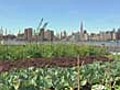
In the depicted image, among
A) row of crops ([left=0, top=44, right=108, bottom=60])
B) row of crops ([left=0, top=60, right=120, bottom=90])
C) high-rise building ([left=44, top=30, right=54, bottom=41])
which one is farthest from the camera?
high-rise building ([left=44, top=30, right=54, bottom=41])

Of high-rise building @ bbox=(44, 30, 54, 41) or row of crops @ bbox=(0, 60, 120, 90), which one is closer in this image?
row of crops @ bbox=(0, 60, 120, 90)

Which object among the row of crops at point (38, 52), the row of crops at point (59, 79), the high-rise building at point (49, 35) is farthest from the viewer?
the high-rise building at point (49, 35)

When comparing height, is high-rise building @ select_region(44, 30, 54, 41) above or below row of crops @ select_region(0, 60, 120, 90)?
above

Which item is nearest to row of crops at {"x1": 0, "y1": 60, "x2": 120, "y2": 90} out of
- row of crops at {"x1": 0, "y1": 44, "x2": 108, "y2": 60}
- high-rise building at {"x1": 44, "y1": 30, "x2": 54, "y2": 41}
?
row of crops at {"x1": 0, "y1": 44, "x2": 108, "y2": 60}

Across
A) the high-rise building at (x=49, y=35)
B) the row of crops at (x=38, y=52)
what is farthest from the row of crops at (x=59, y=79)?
the high-rise building at (x=49, y=35)

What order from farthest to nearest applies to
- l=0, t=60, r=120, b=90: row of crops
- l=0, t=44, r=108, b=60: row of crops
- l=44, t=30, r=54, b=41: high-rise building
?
1. l=44, t=30, r=54, b=41: high-rise building
2. l=0, t=44, r=108, b=60: row of crops
3. l=0, t=60, r=120, b=90: row of crops

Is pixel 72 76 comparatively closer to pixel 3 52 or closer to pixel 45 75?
pixel 45 75

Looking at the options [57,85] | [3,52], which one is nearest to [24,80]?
[57,85]

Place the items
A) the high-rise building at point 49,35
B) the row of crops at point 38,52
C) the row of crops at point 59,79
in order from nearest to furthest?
the row of crops at point 59,79 < the row of crops at point 38,52 < the high-rise building at point 49,35

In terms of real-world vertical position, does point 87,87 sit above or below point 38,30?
below

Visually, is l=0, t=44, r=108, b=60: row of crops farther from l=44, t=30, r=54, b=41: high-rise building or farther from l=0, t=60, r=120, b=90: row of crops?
l=0, t=60, r=120, b=90: row of crops

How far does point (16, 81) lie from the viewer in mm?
4461

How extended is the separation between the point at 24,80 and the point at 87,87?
1298 mm

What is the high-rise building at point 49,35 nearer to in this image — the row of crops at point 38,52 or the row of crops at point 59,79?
the row of crops at point 38,52
